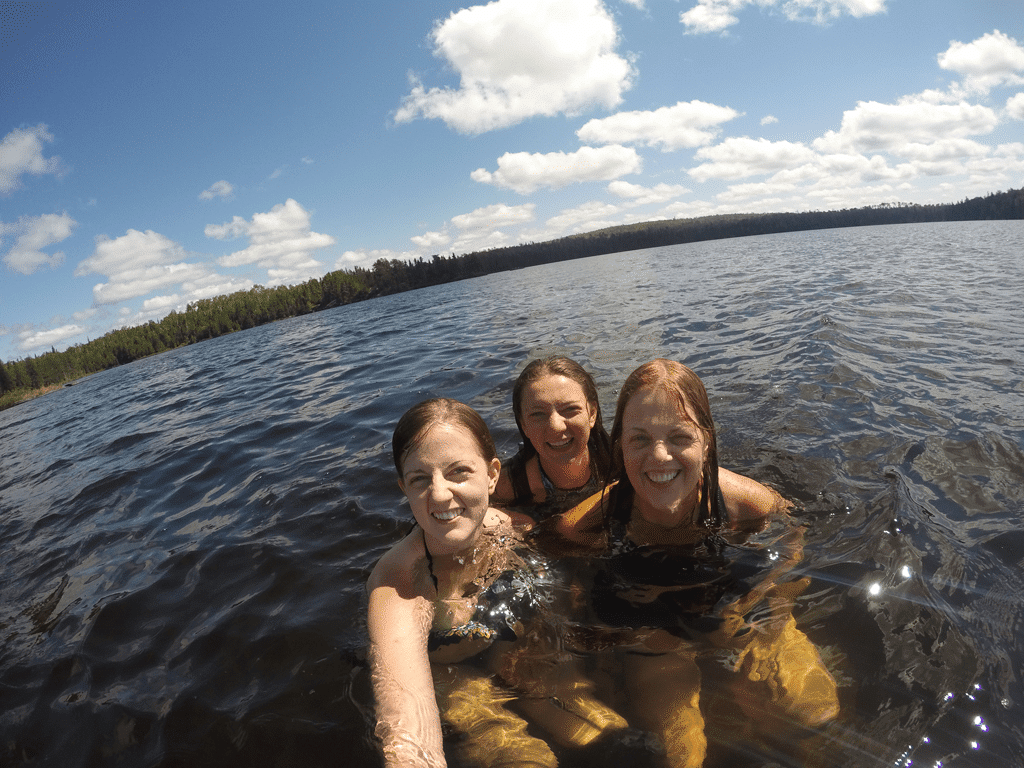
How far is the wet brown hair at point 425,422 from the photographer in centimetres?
302

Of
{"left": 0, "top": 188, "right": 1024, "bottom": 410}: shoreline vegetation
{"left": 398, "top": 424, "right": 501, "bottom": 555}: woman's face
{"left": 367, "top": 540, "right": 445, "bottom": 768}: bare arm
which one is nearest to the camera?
{"left": 367, "top": 540, "right": 445, "bottom": 768}: bare arm

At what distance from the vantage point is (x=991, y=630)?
2.80 metres

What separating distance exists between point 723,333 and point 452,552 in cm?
1066

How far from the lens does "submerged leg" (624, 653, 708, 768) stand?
7.95 ft

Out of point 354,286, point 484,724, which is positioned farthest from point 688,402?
point 354,286

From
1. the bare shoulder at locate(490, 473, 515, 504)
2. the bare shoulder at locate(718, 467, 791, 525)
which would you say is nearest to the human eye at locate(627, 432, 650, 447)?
the bare shoulder at locate(718, 467, 791, 525)

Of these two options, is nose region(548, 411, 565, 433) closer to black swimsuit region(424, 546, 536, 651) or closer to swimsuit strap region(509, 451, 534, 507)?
swimsuit strap region(509, 451, 534, 507)

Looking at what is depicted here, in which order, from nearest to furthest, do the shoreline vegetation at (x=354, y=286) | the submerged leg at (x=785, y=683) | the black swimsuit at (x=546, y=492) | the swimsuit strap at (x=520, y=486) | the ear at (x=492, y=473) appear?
the submerged leg at (x=785, y=683)
the ear at (x=492, y=473)
the black swimsuit at (x=546, y=492)
the swimsuit strap at (x=520, y=486)
the shoreline vegetation at (x=354, y=286)

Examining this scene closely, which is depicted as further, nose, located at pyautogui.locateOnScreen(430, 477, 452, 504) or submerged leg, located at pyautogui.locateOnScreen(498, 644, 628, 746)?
nose, located at pyautogui.locateOnScreen(430, 477, 452, 504)

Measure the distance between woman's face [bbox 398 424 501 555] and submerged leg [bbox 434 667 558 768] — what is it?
79 cm

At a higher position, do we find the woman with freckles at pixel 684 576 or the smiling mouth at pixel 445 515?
the smiling mouth at pixel 445 515

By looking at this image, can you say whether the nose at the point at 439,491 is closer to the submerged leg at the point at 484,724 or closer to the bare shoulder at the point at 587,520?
the submerged leg at the point at 484,724

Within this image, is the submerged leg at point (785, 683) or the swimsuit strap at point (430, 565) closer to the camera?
the submerged leg at point (785, 683)

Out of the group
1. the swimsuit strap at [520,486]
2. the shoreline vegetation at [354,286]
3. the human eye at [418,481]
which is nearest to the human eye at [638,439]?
the human eye at [418,481]
